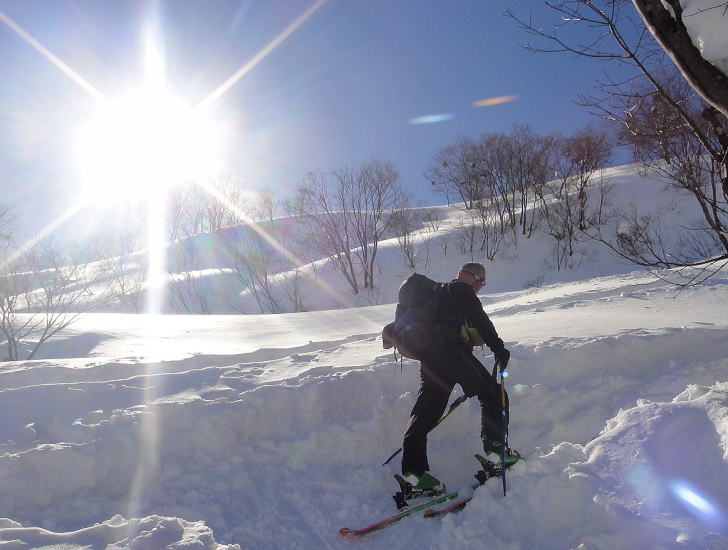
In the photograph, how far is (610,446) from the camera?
304cm

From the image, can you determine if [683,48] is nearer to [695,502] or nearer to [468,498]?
[695,502]

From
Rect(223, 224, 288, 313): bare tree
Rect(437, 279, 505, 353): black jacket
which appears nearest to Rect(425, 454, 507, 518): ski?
Rect(437, 279, 505, 353): black jacket

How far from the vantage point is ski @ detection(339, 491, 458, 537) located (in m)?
3.08

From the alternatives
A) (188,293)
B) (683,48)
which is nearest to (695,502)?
(683,48)

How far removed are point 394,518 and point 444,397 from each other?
0.99m

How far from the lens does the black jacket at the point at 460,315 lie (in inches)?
139

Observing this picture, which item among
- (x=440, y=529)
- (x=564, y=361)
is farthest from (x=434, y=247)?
(x=440, y=529)

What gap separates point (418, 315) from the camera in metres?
3.55

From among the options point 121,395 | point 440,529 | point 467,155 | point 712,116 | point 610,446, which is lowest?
point 440,529

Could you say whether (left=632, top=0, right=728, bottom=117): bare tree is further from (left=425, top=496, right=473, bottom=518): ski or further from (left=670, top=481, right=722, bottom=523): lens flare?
(left=425, top=496, right=473, bottom=518): ski

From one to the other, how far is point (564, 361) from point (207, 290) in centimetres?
2996

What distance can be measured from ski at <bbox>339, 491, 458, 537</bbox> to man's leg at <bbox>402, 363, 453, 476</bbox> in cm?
24

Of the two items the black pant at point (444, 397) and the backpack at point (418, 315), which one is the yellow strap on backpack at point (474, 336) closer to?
the black pant at point (444, 397)

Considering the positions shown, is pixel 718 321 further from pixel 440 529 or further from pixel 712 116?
pixel 440 529
